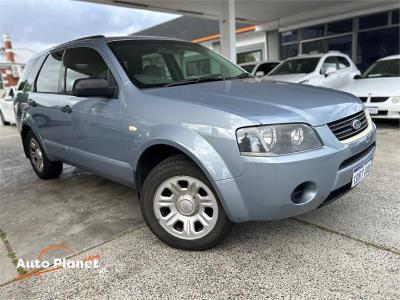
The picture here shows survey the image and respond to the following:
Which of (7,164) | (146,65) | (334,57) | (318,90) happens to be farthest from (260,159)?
(334,57)

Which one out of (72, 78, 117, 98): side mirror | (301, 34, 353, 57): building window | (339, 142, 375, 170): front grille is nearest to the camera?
(339, 142, 375, 170): front grille

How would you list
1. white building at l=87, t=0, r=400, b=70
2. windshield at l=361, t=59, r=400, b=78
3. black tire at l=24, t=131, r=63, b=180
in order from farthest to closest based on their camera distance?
white building at l=87, t=0, r=400, b=70 → windshield at l=361, t=59, r=400, b=78 → black tire at l=24, t=131, r=63, b=180

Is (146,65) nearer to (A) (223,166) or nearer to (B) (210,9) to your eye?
(A) (223,166)

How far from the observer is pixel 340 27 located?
45.4ft

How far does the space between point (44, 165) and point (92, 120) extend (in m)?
1.83

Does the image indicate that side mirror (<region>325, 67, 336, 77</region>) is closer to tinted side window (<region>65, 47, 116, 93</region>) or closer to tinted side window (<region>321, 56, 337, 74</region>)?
tinted side window (<region>321, 56, 337, 74</region>)

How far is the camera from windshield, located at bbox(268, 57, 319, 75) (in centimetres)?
866

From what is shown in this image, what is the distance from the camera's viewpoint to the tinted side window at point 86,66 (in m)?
3.06

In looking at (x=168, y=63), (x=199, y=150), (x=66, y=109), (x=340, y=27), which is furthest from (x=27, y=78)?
(x=340, y=27)

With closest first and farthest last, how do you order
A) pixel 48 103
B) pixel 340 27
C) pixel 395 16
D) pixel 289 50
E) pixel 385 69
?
pixel 48 103 → pixel 385 69 → pixel 395 16 → pixel 340 27 → pixel 289 50

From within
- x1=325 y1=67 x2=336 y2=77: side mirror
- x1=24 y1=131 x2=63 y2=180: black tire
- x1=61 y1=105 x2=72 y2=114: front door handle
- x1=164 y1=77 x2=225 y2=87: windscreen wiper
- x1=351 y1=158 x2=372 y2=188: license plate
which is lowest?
x1=24 y1=131 x2=63 y2=180: black tire

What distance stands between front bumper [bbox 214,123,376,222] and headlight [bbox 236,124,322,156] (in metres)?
0.04

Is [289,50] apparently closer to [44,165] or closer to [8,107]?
[8,107]

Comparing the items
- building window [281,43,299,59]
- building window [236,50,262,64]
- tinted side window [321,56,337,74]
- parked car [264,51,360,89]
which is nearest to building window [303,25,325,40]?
building window [281,43,299,59]
